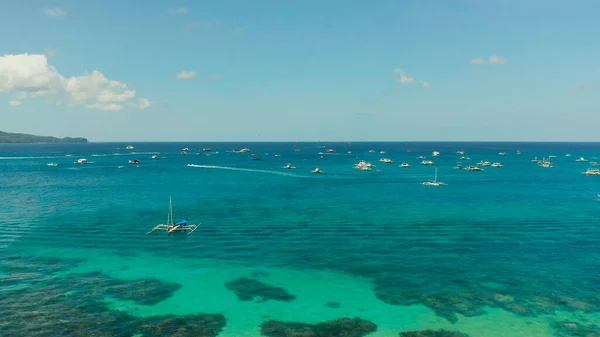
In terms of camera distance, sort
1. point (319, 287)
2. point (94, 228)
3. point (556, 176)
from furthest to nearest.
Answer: point (556, 176) → point (94, 228) → point (319, 287)

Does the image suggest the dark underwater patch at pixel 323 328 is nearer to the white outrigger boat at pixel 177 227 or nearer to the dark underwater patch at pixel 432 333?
the dark underwater patch at pixel 432 333

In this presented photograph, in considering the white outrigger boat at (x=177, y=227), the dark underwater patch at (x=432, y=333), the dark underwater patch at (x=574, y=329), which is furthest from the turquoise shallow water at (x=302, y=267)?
the white outrigger boat at (x=177, y=227)

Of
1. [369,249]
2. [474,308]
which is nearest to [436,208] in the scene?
[369,249]

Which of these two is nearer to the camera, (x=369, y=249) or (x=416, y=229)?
(x=369, y=249)

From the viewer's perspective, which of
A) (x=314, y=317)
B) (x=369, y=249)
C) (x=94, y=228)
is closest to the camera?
(x=314, y=317)

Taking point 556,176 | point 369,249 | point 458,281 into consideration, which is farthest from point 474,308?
point 556,176

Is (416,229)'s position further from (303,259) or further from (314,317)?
(314,317)

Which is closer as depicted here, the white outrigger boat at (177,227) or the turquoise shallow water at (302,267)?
the turquoise shallow water at (302,267)
